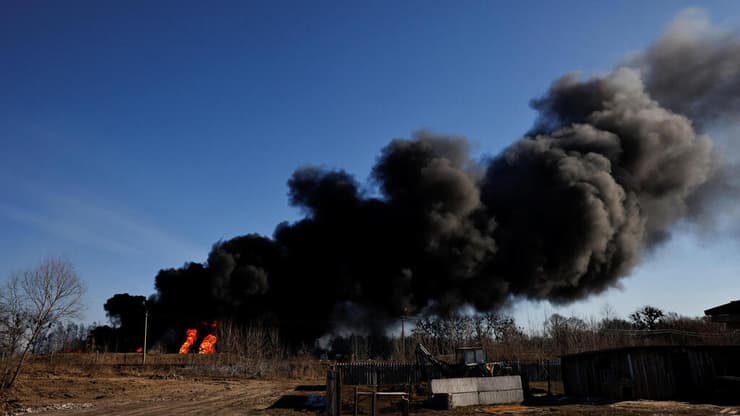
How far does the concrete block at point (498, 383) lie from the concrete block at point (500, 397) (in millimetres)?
197

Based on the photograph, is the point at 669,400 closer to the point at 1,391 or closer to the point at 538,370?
the point at 538,370

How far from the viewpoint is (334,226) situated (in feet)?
193

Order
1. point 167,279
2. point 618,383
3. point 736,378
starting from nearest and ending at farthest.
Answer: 1. point 736,378
2. point 618,383
3. point 167,279

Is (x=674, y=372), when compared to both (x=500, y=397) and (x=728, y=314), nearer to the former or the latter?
(x=728, y=314)

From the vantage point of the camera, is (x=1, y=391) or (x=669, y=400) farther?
(x=1, y=391)

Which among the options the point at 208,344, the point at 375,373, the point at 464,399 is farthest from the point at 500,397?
the point at 208,344

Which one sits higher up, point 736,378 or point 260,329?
point 260,329

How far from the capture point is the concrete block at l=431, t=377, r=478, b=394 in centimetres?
2612

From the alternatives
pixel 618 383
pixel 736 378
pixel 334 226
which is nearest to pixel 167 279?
pixel 334 226

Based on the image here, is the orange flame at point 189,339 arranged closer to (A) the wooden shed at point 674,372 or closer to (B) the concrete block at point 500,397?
(B) the concrete block at point 500,397

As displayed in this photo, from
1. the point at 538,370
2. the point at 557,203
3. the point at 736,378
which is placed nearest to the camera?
the point at 736,378

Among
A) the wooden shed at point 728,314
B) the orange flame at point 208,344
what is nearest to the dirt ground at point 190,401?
the wooden shed at point 728,314

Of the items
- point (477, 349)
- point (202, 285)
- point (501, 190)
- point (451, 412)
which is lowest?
point (451, 412)

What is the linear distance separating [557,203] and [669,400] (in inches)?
1023
